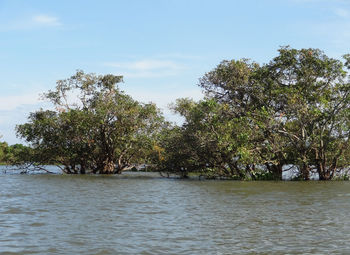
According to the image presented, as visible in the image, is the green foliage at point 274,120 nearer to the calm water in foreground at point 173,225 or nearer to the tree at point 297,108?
the tree at point 297,108

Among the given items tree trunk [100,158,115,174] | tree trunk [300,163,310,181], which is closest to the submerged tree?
tree trunk [100,158,115,174]

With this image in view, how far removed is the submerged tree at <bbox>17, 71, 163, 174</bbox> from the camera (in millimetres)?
44656

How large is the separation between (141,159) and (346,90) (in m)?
21.7

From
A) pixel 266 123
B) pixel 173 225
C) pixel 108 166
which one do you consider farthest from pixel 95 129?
pixel 173 225

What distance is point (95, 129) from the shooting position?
4634cm

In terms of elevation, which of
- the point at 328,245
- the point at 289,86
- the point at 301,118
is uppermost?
the point at 289,86

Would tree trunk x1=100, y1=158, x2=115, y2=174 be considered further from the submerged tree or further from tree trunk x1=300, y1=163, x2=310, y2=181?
tree trunk x1=300, y1=163, x2=310, y2=181

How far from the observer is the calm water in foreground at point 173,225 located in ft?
34.9

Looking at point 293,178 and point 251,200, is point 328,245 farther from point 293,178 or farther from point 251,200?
point 293,178

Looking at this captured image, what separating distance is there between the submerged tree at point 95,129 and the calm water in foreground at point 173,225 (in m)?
22.8

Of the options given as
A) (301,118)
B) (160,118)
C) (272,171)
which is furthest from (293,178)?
(160,118)

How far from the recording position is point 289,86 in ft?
120

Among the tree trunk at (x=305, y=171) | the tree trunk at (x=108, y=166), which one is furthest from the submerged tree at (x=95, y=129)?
the tree trunk at (x=305, y=171)

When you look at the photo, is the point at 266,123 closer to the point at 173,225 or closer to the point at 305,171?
the point at 305,171
